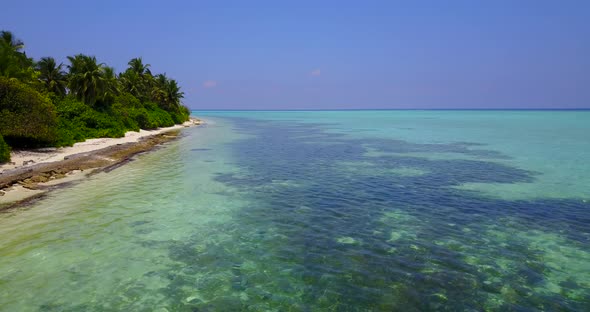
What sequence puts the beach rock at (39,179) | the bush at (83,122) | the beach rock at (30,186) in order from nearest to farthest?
the beach rock at (30,186) < the beach rock at (39,179) < the bush at (83,122)

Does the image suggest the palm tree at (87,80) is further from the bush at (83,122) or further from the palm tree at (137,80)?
the palm tree at (137,80)

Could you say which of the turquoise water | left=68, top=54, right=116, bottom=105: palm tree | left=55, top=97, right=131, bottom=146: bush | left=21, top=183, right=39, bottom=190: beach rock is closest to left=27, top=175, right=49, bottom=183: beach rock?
left=21, top=183, right=39, bottom=190: beach rock

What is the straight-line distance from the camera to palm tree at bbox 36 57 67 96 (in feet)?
157

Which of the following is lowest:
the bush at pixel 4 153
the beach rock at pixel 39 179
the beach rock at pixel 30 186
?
the beach rock at pixel 30 186

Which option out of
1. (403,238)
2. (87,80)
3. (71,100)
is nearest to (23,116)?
(71,100)

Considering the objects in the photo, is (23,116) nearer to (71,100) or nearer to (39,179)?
(39,179)

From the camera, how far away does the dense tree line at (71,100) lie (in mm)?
27270

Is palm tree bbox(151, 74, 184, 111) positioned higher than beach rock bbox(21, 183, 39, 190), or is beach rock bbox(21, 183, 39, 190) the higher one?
palm tree bbox(151, 74, 184, 111)

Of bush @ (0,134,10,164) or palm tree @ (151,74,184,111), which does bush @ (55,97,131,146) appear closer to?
bush @ (0,134,10,164)

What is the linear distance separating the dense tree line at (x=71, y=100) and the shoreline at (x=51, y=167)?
4.88 feet

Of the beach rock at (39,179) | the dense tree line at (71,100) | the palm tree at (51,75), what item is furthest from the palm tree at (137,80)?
the beach rock at (39,179)

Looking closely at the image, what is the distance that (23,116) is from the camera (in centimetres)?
2705

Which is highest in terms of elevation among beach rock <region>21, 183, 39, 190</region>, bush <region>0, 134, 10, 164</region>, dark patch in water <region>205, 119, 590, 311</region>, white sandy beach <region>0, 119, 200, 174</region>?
bush <region>0, 134, 10, 164</region>

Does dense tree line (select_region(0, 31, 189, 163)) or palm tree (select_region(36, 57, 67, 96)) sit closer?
dense tree line (select_region(0, 31, 189, 163))
